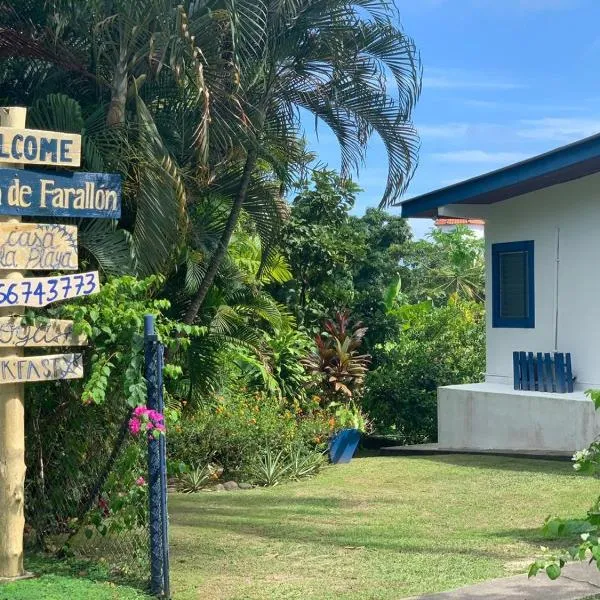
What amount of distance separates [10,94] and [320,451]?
624 cm

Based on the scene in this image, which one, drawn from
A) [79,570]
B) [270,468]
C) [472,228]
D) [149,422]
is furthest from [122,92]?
[472,228]

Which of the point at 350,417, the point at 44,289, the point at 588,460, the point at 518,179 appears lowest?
the point at 350,417

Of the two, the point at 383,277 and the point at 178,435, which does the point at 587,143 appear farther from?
the point at 383,277

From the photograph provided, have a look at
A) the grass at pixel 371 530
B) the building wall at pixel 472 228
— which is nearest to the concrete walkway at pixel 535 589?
the grass at pixel 371 530

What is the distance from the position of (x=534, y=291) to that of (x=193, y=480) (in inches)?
217

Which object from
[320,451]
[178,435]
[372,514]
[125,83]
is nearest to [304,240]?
[320,451]

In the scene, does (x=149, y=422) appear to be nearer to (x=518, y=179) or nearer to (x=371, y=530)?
(x=371, y=530)

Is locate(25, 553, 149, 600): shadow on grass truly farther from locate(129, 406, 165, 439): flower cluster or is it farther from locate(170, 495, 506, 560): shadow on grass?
locate(129, 406, 165, 439): flower cluster

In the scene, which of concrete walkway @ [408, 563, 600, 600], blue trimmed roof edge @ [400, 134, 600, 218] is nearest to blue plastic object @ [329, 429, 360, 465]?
blue trimmed roof edge @ [400, 134, 600, 218]

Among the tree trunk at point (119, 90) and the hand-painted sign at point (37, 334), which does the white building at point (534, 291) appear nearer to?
the tree trunk at point (119, 90)

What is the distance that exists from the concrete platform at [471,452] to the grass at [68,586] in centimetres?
705

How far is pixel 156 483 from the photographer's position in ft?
22.0

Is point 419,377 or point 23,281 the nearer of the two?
point 23,281

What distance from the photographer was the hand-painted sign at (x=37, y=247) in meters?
6.83
